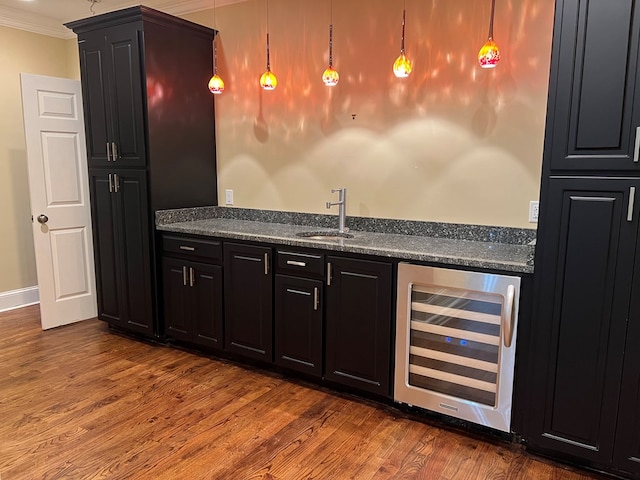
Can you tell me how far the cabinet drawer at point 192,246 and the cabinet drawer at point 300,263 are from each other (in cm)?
50

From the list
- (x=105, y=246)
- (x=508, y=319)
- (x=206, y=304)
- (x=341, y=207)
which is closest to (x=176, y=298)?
(x=206, y=304)

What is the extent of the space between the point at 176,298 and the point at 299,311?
3.60 ft

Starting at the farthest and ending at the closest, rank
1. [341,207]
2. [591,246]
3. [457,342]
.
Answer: [341,207]
[457,342]
[591,246]

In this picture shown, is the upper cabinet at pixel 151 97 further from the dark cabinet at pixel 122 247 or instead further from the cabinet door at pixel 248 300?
the cabinet door at pixel 248 300

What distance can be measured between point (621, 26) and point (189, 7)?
3203 millimetres

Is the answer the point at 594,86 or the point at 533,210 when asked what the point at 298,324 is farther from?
the point at 594,86

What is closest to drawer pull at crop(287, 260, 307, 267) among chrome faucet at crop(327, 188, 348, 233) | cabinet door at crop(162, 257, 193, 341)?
chrome faucet at crop(327, 188, 348, 233)

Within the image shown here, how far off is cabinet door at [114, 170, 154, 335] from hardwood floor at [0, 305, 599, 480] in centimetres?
43

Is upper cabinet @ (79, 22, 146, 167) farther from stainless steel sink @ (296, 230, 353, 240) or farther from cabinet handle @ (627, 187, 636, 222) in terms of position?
cabinet handle @ (627, 187, 636, 222)

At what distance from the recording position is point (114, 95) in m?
3.38

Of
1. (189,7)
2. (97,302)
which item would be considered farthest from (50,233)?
(189,7)

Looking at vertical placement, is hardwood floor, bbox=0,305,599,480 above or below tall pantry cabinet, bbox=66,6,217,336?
below

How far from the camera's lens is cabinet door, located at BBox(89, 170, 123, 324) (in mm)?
3588

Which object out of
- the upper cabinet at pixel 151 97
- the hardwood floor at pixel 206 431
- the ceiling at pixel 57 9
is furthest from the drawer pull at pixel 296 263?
the ceiling at pixel 57 9
